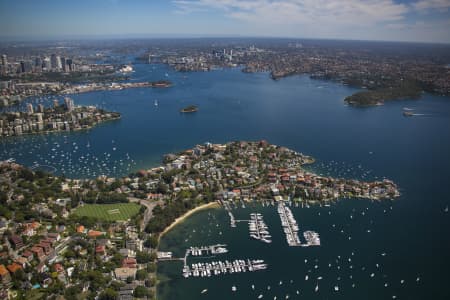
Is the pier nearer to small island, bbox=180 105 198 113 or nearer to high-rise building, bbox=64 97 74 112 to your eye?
small island, bbox=180 105 198 113

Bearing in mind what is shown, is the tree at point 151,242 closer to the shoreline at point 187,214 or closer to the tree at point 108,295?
the shoreline at point 187,214

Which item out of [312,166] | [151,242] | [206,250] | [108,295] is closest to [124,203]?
[151,242]

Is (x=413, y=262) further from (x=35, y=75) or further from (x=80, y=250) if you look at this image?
(x=35, y=75)

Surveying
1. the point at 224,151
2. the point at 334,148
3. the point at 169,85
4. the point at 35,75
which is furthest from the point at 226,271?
the point at 35,75

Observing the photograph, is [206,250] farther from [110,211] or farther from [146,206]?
[110,211]

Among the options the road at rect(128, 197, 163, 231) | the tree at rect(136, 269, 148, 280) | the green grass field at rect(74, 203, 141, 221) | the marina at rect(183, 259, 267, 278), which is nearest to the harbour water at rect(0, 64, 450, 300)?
the marina at rect(183, 259, 267, 278)
